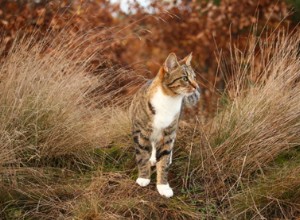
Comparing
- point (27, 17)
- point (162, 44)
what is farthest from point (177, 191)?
point (162, 44)

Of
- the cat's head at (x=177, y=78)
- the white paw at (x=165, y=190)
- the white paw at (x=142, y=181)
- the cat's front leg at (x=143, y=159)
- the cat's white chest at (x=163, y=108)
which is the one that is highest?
the cat's head at (x=177, y=78)

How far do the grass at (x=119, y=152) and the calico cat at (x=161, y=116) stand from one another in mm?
153

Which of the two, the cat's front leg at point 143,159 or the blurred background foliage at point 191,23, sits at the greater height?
the blurred background foliage at point 191,23

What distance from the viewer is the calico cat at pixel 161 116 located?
3828 millimetres

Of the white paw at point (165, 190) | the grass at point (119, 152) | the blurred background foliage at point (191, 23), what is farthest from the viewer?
the blurred background foliage at point (191, 23)

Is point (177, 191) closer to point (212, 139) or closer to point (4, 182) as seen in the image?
point (212, 139)

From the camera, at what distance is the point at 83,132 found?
4422 mm

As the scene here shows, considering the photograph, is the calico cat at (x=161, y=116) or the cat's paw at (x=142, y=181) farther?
the cat's paw at (x=142, y=181)

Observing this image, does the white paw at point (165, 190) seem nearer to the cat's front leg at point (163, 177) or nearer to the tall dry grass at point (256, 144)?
the cat's front leg at point (163, 177)

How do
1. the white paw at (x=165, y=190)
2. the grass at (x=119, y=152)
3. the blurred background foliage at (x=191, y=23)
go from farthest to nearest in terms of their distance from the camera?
the blurred background foliage at (x=191, y=23) → the white paw at (x=165, y=190) → the grass at (x=119, y=152)

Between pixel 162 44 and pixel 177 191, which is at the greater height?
pixel 162 44

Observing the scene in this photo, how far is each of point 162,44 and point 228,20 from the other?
1.03 meters

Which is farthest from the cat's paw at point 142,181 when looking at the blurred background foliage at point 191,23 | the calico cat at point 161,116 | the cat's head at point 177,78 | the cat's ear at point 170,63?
the blurred background foliage at point 191,23

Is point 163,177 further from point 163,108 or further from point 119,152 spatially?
point 119,152
